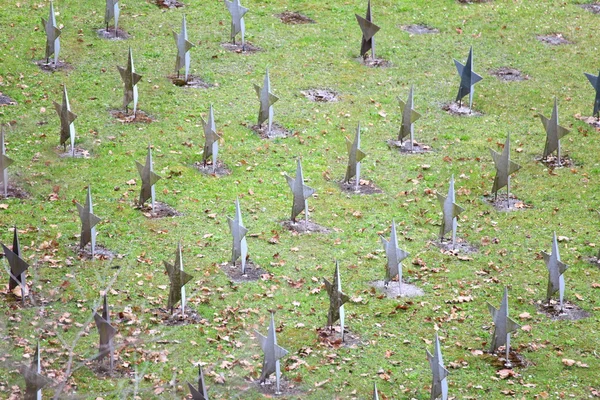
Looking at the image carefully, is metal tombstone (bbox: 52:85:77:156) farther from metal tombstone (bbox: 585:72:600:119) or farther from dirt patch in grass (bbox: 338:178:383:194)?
metal tombstone (bbox: 585:72:600:119)

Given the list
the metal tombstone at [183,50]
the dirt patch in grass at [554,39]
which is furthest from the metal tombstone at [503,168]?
the dirt patch in grass at [554,39]

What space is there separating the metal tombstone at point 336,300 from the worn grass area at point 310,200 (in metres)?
0.44

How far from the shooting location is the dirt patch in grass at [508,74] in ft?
83.2

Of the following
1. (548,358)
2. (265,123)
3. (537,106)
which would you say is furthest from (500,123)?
(548,358)

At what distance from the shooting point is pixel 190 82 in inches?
950

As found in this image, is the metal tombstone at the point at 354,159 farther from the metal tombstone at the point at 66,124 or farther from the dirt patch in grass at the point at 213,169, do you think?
the metal tombstone at the point at 66,124

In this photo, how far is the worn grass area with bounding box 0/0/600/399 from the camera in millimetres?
15109

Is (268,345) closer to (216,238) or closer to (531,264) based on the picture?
(216,238)

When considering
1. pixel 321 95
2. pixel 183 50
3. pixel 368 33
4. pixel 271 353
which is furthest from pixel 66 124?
pixel 368 33

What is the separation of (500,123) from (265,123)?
17.5 ft

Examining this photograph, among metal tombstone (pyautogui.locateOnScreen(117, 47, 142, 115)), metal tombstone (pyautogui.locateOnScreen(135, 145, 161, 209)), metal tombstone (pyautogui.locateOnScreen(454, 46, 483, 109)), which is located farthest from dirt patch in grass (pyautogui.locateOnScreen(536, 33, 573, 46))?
metal tombstone (pyautogui.locateOnScreen(135, 145, 161, 209))

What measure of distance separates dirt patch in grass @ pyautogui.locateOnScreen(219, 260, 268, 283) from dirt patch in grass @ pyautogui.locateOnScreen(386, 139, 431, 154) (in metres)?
5.73

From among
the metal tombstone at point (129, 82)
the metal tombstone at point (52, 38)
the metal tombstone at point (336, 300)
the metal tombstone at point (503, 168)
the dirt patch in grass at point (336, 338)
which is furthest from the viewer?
the metal tombstone at point (52, 38)

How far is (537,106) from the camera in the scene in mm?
24062
